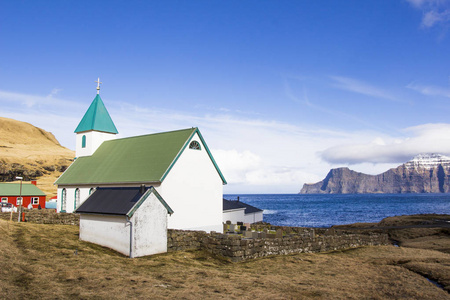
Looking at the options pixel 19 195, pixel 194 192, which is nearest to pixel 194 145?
pixel 194 192

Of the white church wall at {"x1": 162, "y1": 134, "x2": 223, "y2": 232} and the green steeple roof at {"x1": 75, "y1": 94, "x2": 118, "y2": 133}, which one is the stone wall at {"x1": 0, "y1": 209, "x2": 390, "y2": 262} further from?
the green steeple roof at {"x1": 75, "y1": 94, "x2": 118, "y2": 133}

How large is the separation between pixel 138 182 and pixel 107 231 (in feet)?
26.5

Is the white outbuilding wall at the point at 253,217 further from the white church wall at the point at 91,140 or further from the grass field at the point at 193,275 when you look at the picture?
the grass field at the point at 193,275

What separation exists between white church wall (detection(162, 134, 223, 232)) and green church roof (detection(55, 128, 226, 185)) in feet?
2.60

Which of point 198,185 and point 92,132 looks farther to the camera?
point 92,132

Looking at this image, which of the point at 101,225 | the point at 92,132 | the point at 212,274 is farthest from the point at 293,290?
the point at 92,132

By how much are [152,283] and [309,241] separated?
15.7 metres

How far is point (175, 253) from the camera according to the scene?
23812 millimetres

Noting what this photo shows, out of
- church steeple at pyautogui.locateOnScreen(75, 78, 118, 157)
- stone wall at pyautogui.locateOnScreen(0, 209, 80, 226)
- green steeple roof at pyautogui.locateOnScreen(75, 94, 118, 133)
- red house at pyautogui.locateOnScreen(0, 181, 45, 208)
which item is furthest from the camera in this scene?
red house at pyautogui.locateOnScreen(0, 181, 45, 208)

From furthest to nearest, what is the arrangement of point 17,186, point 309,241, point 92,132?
1. point 17,186
2. point 92,132
3. point 309,241

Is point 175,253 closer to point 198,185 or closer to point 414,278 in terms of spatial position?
point 198,185

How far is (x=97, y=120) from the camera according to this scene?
45.9 meters

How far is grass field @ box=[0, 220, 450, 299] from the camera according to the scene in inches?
578

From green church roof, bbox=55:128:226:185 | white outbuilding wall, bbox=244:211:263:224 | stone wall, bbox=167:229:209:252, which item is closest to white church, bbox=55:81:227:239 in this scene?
green church roof, bbox=55:128:226:185
